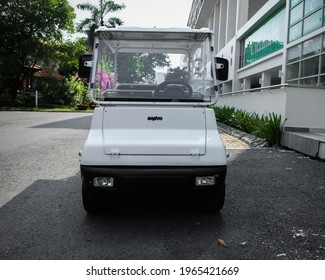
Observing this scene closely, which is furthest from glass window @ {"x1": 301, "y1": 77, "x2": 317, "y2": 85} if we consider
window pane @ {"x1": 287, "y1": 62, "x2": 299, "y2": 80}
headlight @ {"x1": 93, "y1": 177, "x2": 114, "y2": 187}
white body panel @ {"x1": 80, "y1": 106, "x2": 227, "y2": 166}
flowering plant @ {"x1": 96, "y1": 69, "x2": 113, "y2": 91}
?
headlight @ {"x1": 93, "y1": 177, "x2": 114, "y2": 187}

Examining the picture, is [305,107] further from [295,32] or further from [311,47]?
[295,32]

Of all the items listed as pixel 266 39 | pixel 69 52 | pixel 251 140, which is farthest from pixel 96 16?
pixel 251 140

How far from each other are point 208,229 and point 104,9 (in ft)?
148

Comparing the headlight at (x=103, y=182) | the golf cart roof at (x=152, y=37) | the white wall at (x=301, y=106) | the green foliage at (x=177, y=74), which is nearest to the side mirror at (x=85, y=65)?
the golf cart roof at (x=152, y=37)

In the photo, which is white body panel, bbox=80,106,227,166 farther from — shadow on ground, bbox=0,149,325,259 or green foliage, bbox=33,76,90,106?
green foliage, bbox=33,76,90,106

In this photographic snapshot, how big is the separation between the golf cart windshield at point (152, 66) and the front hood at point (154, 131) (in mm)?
298

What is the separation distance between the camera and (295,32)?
16.6 meters

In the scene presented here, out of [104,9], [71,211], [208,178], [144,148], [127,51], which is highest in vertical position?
[104,9]

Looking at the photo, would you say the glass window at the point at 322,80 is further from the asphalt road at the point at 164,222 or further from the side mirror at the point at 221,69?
the side mirror at the point at 221,69

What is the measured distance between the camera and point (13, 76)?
4103 centimetres

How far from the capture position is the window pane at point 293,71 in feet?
53.6

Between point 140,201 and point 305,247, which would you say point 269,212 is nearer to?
point 305,247
